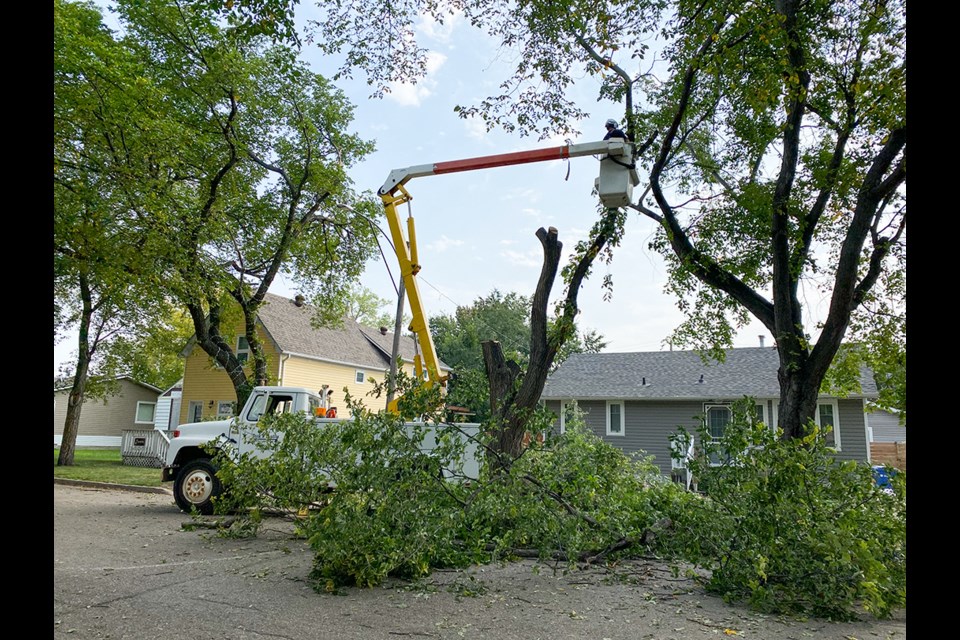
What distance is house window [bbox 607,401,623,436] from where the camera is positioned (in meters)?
21.3

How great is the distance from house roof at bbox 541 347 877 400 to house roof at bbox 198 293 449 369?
7.31m

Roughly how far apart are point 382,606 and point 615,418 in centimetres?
1743

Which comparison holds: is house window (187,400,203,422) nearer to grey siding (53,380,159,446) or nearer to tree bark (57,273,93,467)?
tree bark (57,273,93,467)

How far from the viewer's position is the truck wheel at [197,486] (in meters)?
9.97

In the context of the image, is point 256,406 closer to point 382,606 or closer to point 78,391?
point 382,606

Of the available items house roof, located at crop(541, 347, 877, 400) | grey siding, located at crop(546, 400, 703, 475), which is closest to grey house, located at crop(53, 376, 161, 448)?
house roof, located at crop(541, 347, 877, 400)

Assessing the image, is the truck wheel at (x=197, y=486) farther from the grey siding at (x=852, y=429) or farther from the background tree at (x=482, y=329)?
the background tree at (x=482, y=329)

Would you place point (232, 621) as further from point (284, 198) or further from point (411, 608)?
point (284, 198)

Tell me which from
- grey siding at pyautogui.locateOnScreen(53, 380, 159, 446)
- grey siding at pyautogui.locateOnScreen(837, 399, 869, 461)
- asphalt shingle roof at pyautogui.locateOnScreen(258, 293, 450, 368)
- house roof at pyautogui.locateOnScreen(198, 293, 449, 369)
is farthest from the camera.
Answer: grey siding at pyautogui.locateOnScreen(53, 380, 159, 446)

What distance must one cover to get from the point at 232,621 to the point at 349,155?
44.2ft

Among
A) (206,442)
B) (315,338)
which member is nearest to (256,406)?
(206,442)

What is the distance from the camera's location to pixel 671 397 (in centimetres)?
2041
